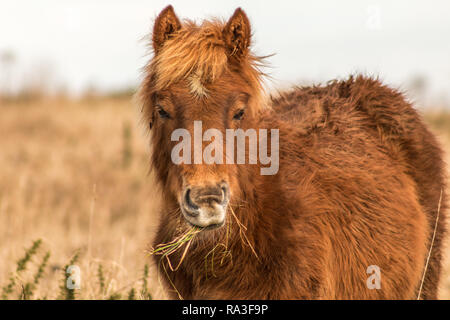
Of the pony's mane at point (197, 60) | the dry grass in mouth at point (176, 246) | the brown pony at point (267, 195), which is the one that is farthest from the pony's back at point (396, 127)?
the dry grass in mouth at point (176, 246)

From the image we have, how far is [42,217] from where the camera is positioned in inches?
417

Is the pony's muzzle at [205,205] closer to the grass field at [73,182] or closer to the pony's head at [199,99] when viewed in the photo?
the pony's head at [199,99]

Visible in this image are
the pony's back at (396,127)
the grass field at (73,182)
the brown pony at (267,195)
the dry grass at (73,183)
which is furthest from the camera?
the dry grass at (73,183)

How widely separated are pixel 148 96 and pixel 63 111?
12839mm

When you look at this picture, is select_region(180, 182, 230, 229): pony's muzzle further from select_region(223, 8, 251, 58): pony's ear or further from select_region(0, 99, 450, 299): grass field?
select_region(0, 99, 450, 299): grass field

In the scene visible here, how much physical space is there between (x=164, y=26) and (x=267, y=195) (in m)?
1.36

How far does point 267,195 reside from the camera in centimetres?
361

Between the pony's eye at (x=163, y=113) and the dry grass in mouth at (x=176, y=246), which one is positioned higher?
the pony's eye at (x=163, y=113)

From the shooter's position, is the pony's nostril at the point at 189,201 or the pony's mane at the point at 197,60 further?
the pony's mane at the point at 197,60

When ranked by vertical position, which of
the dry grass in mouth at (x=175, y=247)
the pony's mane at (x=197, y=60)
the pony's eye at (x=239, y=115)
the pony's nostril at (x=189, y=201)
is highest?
the pony's mane at (x=197, y=60)

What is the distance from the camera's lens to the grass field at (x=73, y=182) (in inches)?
366

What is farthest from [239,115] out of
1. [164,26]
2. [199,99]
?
[164,26]
